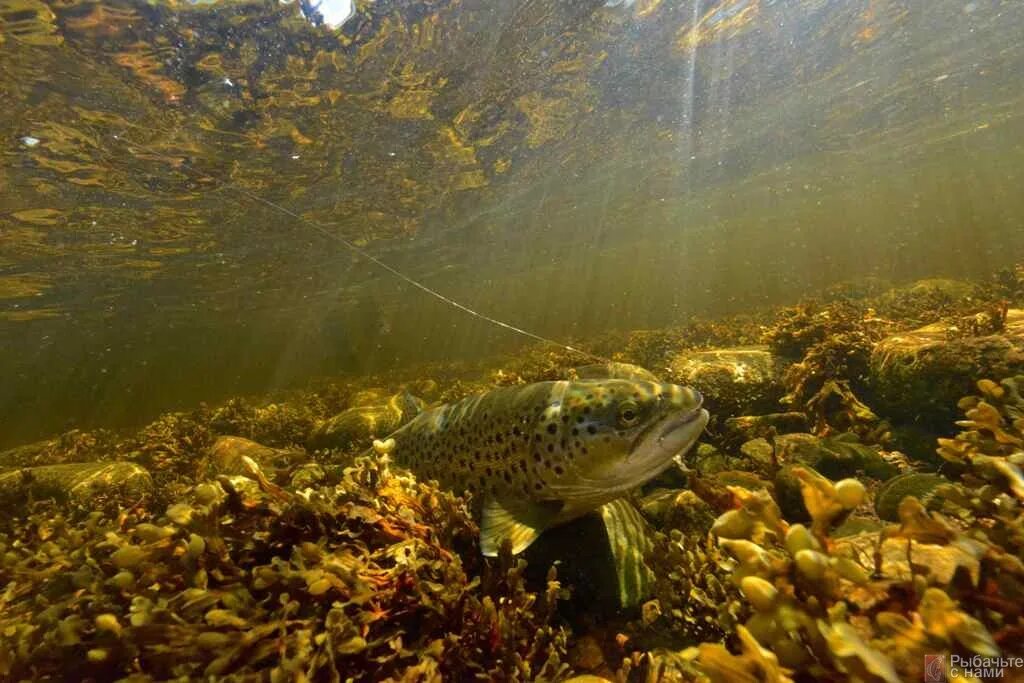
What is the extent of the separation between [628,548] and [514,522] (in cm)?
93

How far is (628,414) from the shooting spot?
3150mm

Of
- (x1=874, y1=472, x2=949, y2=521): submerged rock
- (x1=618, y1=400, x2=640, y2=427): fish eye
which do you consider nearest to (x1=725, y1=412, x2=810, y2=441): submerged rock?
(x1=874, y1=472, x2=949, y2=521): submerged rock

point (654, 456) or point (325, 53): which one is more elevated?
point (325, 53)

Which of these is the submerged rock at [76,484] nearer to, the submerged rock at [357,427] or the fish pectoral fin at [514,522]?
the submerged rock at [357,427]

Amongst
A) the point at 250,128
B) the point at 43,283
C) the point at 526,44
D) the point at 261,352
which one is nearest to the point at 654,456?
the point at 526,44

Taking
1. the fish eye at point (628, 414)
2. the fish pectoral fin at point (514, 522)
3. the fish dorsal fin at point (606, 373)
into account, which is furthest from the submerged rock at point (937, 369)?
the fish pectoral fin at point (514, 522)

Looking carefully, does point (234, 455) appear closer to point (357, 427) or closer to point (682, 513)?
point (357, 427)

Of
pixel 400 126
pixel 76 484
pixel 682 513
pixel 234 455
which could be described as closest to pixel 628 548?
pixel 682 513

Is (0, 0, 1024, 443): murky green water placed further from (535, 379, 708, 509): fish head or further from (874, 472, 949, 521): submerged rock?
(874, 472, 949, 521): submerged rock

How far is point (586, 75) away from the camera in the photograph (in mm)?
13531

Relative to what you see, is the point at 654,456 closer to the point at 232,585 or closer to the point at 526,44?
the point at 232,585

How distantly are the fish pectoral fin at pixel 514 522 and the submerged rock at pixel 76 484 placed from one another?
6.48 m

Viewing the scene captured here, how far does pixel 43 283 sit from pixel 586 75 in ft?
85.6

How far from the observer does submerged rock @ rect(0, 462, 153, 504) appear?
6969mm
